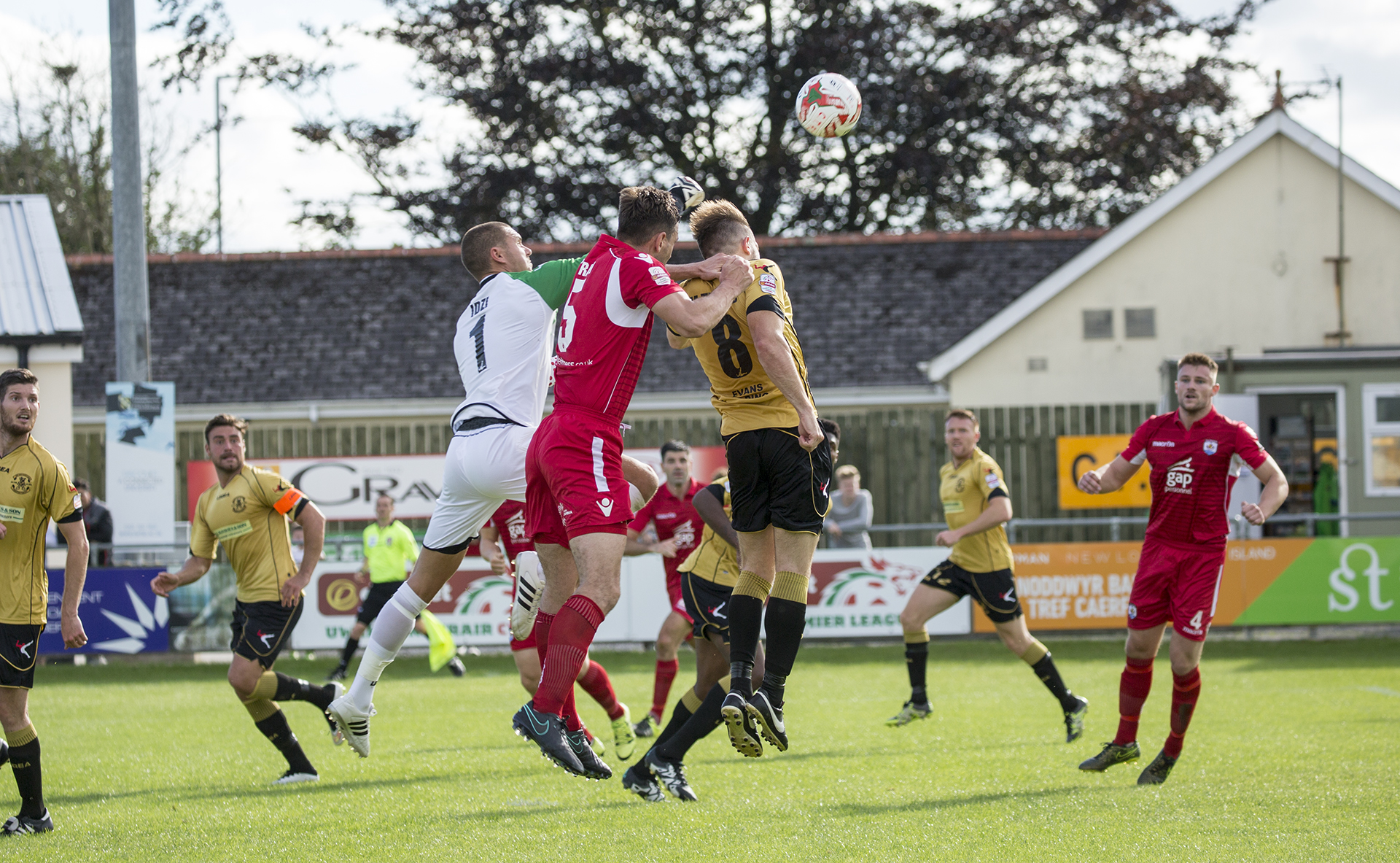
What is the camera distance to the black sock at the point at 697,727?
7070mm

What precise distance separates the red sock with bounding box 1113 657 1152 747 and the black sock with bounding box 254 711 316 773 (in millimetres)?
4921

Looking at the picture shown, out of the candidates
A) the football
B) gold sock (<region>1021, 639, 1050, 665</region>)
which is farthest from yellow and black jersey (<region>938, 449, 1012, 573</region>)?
the football

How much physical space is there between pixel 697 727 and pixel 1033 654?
364cm

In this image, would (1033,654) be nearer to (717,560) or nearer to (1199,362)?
(717,560)

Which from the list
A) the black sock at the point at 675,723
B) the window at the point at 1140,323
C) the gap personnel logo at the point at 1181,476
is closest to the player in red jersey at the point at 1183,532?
the gap personnel logo at the point at 1181,476

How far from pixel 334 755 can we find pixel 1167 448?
19.2ft

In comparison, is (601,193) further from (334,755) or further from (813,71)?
(334,755)

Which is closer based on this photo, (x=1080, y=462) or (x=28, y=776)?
(x=28, y=776)

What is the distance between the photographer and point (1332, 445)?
18734 millimetres

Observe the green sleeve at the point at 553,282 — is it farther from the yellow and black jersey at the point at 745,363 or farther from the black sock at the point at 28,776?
the black sock at the point at 28,776

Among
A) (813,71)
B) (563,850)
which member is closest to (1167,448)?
(563,850)

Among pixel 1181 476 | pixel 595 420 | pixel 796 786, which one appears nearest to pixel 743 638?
pixel 595 420

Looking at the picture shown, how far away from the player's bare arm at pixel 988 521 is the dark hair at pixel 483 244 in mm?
4689

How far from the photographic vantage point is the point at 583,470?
5.75m
